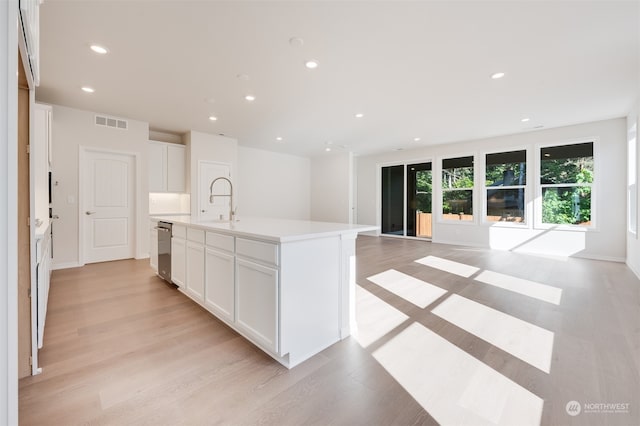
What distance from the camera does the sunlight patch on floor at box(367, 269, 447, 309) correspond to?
3.19m

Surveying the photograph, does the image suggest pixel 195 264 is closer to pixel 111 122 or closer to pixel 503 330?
pixel 503 330

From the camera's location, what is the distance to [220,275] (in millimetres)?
2473

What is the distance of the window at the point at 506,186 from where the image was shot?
21.1 feet

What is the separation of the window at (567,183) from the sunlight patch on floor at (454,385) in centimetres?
560

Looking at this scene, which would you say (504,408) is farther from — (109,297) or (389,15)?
(109,297)

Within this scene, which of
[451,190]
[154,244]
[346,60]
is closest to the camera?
[346,60]

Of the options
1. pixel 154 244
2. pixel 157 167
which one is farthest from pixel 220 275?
pixel 157 167

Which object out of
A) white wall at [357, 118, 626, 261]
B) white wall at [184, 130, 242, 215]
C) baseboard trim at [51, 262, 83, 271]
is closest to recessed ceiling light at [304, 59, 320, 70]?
white wall at [184, 130, 242, 215]

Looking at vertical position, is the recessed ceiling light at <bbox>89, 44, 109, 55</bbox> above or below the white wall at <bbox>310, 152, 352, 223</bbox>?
above

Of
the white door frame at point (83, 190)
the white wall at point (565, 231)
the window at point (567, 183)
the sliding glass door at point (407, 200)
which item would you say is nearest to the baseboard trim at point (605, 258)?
the white wall at point (565, 231)

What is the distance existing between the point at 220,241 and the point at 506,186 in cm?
671

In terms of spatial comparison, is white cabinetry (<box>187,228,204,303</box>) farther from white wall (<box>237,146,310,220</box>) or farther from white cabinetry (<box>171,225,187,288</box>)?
white wall (<box>237,146,310,220</box>)

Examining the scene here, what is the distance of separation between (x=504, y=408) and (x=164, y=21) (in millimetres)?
3715

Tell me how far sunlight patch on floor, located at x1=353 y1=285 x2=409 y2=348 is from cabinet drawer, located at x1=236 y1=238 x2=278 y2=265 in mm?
1014
